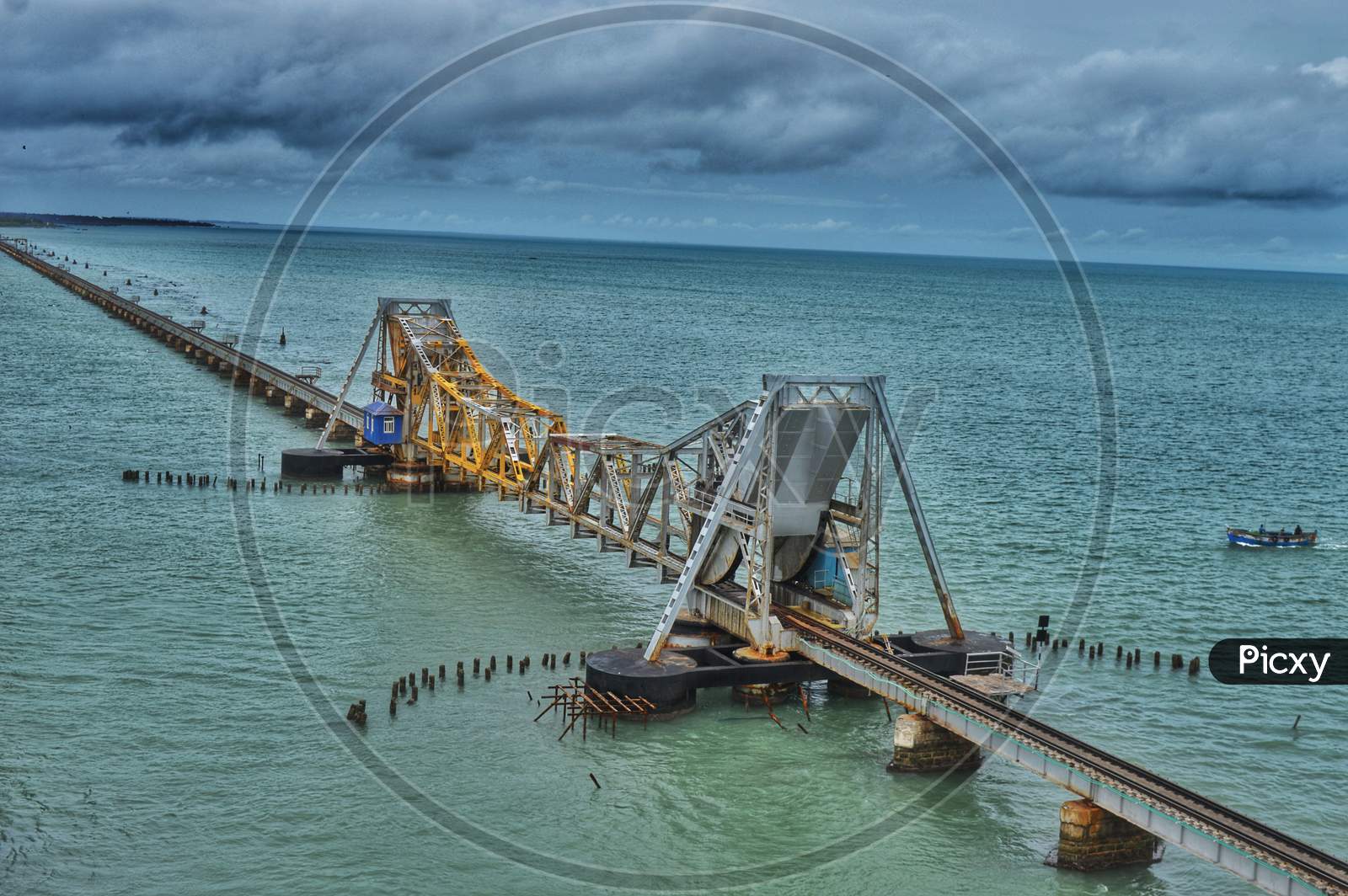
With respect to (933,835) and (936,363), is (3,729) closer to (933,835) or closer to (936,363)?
(933,835)

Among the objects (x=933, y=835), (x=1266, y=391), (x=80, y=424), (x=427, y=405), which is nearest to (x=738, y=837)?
(x=933, y=835)

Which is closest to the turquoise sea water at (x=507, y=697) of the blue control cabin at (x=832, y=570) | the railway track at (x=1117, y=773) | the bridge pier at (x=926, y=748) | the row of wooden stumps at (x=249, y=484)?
the bridge pier at (x=926, y=748)

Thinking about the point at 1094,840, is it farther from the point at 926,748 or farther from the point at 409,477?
the point at 409,477

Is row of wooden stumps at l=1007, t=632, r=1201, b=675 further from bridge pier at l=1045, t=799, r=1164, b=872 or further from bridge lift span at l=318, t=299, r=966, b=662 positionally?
bridge pier at l=1045, t=799, r=1164, b=872

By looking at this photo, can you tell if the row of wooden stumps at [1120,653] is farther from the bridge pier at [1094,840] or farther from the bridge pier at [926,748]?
the bridge pier at [1094,840]

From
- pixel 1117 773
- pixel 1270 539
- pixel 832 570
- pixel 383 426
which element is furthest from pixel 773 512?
pixel 383 426

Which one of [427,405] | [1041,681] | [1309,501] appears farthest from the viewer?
[1309,501]

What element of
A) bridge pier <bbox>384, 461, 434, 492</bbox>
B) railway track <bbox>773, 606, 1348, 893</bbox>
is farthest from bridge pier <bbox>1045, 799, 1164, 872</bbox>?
bridge pier <bbox>384, 461, 434, 492</bbox>
